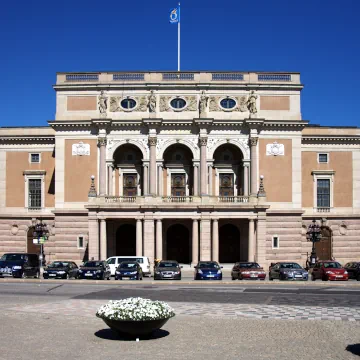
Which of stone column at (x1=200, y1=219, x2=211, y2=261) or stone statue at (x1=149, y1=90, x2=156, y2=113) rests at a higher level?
stone statue at (x1=149, y1=90, x2=156, y2=113)

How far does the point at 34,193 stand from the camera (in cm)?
6450

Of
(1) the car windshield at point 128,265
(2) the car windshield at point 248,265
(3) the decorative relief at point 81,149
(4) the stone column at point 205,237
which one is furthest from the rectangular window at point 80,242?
(2) the car windshield at point 248,265

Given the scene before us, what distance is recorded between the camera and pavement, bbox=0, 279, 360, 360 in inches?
626

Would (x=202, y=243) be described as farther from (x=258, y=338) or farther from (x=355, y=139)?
(x=258, y=338)

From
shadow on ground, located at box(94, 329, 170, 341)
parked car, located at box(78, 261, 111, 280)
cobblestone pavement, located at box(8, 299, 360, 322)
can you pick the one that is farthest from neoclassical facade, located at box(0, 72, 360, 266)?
shadow on ground, located at box(94, 329, 170, 341)

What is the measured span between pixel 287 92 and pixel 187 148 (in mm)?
11049

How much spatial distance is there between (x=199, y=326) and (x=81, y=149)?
42233 mm

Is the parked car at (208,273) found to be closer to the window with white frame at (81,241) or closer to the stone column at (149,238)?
the stone column at (149,238)

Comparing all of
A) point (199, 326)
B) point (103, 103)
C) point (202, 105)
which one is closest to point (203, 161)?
point (202, 105)

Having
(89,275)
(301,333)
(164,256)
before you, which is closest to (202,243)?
(164,256)

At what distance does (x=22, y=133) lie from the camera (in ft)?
213

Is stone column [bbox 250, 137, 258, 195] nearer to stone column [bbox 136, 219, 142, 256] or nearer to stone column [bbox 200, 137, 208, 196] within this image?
stone column [bbox 200, 137, 208, 196]

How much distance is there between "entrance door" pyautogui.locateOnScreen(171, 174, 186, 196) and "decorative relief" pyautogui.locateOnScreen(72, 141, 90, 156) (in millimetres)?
8876

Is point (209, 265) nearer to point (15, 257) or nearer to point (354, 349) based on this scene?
point (15, 257)
